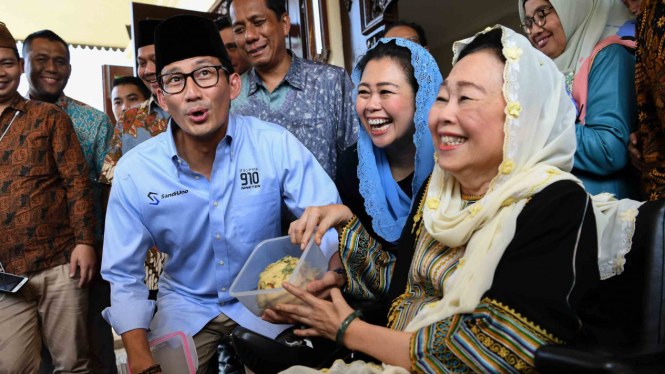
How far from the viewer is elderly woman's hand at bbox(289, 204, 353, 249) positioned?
5.05ft

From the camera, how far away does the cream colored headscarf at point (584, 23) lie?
200cm

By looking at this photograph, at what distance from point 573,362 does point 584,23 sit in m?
1.54

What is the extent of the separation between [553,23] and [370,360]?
1496 millimetres

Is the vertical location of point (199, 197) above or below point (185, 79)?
below

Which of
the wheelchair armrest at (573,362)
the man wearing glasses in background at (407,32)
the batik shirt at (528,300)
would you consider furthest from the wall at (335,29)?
the wheelchair armrest at (573,362)

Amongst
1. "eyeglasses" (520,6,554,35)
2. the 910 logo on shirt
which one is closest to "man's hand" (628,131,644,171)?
"eyeglasses" (520,6,554,35)

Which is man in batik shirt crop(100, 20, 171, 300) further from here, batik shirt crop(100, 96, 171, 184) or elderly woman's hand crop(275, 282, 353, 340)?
elderly woman's hand crop(275, 282, 353, 340)

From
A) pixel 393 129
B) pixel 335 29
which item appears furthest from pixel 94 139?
pixel 393 129

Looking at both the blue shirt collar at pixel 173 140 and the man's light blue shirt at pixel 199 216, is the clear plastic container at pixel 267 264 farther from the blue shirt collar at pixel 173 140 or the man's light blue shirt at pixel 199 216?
the blue shirt collar at pixel 173 140

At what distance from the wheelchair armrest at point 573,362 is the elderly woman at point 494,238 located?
32 millimetres

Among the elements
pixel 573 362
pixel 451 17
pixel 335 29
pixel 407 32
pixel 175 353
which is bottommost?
pixel 175 353

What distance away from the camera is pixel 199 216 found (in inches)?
73.4

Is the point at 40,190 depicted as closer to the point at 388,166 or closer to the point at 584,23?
the point at 388,166

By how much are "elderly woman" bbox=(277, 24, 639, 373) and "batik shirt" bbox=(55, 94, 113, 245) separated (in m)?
2.15
